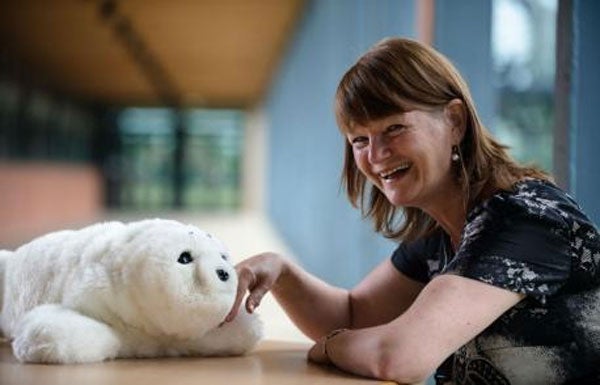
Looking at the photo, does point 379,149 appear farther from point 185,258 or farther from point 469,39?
point 469,39

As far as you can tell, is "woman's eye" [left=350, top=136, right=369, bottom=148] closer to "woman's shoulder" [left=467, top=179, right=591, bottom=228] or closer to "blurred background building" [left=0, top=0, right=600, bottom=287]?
"woman's shoulder" [left=467, top=179, right=591, bottom=228]

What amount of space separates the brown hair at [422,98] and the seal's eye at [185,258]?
0.41 m

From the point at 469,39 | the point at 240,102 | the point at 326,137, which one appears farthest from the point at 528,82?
the point at 240,102

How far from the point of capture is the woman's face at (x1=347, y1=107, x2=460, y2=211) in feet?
4.91

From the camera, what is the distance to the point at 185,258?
1.41m

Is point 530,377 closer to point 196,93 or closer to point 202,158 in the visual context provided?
point 196,93

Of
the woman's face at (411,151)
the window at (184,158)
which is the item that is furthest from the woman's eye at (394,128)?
the window at (184,158)

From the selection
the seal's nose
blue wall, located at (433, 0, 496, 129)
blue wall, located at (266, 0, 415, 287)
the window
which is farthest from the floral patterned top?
the window

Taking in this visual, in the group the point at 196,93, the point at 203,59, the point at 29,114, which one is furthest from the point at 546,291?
the point at 196,93

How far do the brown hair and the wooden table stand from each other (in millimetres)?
458

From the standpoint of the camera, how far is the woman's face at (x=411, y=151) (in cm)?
150

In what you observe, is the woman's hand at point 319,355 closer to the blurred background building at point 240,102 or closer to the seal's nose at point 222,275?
the seal's nose at point 222,275

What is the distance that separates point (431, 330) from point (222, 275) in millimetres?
394

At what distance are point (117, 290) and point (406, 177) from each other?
1.92ft
